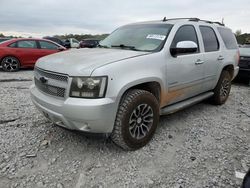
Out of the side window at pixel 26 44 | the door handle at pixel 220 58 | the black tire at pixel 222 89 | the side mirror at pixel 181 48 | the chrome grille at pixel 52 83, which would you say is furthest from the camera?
the side window at pixel 26 44

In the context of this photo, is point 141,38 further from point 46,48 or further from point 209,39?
point 46,48

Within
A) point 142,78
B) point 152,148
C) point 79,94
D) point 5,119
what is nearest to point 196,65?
point 142,78

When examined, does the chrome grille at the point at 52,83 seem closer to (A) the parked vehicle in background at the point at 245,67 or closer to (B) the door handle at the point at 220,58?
(B) the door handle at the point at 220,58

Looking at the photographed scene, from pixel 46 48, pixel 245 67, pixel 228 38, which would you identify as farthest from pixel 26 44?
pixel 245 67

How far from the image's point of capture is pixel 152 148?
3209 mm

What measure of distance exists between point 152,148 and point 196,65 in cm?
169

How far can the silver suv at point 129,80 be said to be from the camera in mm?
2539

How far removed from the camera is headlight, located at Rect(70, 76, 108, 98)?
2510mm

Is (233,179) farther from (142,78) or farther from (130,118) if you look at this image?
(142,78)

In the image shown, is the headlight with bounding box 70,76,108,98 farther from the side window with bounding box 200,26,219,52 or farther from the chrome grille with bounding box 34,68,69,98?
the side window with bounding box 200,26,219,52

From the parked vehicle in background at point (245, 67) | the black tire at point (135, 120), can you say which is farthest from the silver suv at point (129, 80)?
the parked vehicle in background at point (245, 67)

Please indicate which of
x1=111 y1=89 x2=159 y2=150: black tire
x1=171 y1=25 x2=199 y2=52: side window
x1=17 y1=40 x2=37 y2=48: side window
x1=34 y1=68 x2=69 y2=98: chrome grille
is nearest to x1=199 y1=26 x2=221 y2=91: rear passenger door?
x1=171 y1=25 x2=199 y2=52: side window

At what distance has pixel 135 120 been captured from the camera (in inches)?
119

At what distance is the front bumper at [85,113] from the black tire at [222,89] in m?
3.20
